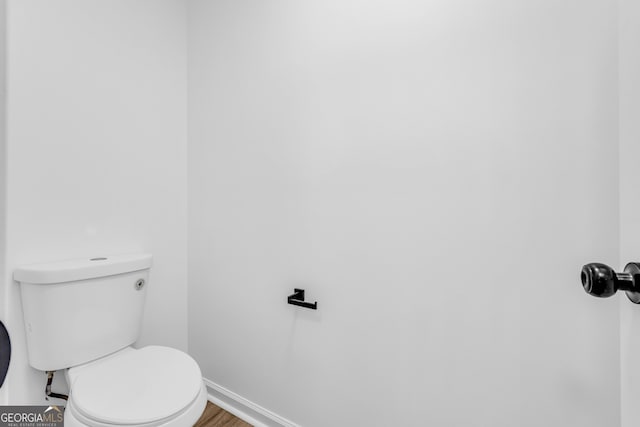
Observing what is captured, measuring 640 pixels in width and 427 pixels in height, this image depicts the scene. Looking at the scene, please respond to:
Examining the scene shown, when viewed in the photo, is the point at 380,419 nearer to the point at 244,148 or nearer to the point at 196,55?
the point at 244,148

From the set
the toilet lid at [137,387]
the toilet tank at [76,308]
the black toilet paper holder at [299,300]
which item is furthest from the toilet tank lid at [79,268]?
the black toilet paper holder at [299,300]

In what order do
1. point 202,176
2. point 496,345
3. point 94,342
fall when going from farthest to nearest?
point 202,176 → point 94,342 → point 496,345

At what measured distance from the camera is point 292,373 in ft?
3.89

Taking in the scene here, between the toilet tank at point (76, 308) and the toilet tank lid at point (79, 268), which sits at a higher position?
the toilet tank lid at point (79, 268)

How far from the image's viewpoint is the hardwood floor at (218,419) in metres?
1.32

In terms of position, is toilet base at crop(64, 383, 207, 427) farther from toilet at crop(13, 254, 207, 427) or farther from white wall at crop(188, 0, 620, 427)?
white wall at crop(188, 0, 620, 427)

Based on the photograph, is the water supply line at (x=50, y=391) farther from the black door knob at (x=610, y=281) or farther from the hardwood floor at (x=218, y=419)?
the black door knob at (x=610, y=281)

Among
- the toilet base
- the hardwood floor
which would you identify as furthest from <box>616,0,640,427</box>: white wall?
the hardwood floor

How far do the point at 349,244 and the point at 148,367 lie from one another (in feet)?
2.79

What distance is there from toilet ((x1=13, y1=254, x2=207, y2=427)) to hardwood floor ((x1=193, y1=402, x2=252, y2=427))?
1.69 ft

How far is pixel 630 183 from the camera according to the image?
0.49 meters

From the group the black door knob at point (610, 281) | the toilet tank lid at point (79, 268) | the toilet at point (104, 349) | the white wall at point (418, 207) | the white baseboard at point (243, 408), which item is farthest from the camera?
the white baseboard at point (243, 408)

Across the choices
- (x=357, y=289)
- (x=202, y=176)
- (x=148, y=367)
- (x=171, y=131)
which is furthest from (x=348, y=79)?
(x=148, y=367)

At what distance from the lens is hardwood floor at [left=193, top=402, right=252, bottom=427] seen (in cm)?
132
